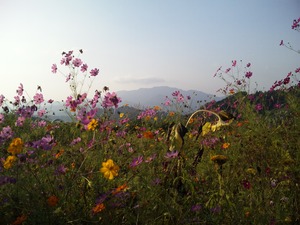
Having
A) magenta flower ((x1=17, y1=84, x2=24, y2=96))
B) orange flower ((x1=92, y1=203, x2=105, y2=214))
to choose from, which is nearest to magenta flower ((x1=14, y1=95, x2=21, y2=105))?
magenta flower ((x1=17, y1=84, x2=24, y2=96))

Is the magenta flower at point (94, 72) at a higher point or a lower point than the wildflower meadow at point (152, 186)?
higher

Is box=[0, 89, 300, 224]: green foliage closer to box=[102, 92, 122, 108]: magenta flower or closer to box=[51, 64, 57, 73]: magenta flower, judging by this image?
box=[102, 92, 122, 108]: magenta flower

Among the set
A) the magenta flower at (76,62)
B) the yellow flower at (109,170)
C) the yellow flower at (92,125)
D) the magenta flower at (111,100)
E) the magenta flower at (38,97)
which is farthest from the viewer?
the magenta flower at (76,62)

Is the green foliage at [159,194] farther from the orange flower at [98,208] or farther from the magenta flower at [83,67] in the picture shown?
the magenta flower at [83,67]

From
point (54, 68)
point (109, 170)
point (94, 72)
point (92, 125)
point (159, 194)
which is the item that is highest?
point (54, 68)

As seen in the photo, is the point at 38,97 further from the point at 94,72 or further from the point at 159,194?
the point at 159,194

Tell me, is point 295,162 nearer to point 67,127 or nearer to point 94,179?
point 94,179

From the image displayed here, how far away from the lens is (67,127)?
241 inches

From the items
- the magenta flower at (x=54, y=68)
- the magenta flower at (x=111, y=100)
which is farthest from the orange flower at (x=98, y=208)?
the magenta flower at (x=54, y=68)

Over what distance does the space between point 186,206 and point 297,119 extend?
2.12 m

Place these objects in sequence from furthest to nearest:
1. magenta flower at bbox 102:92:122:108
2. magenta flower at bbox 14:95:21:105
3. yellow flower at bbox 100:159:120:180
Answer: magenta flower at bbox 14:95:21:105 < magenta flower at bbox 102:92:122:108 < yellow flower at bbox 100:159:120:180

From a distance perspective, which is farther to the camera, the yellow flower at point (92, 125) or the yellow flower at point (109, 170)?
the yellow flower at point (92, 125)

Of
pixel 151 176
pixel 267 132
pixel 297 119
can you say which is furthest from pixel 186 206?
pixel 297 119

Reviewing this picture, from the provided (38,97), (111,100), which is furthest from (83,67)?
(111,100)
